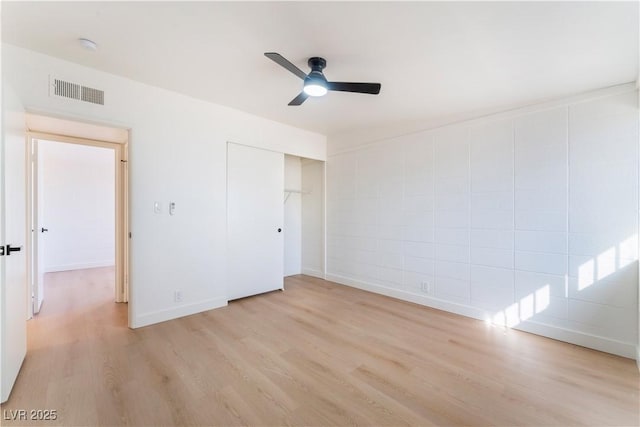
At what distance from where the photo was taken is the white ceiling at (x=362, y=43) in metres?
1.77

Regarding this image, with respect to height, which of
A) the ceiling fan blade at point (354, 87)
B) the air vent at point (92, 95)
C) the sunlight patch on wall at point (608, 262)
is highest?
the air vent at point (92, 95)

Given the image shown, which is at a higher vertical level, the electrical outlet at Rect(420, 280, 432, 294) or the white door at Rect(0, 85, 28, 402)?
the white door at Rect(0, 85, 28, 402)

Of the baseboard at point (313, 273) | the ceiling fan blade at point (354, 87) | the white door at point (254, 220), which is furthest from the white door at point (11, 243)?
the baseboard at point (313, 273)

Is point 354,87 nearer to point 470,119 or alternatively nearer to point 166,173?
point 470,119

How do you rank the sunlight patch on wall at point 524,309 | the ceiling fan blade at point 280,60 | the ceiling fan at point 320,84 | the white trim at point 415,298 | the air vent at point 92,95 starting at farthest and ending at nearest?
the white trim at point 415,298, the sunlight patch on wall at point 524,309, the air vent at point 92,95, the ceiling fan at point 320,84, the ceiling fan blade at point 280,60

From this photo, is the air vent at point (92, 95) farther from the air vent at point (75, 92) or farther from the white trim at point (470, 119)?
the white trim at point (470, 119)

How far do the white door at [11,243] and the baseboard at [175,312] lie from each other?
851mm

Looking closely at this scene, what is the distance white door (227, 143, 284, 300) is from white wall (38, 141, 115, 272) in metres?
4.55

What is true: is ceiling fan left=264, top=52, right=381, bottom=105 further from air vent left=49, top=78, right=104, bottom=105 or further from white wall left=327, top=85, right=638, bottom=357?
air vent left=49, top=78, right=104, bottom=105

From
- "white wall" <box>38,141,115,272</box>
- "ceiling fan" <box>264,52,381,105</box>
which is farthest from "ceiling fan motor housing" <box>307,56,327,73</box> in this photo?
"white wall" <box>38,141,115,272</box>

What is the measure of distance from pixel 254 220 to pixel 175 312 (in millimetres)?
1536

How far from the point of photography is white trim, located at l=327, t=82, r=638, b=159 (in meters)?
2.63

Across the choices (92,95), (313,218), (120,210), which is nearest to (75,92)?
(92,95)

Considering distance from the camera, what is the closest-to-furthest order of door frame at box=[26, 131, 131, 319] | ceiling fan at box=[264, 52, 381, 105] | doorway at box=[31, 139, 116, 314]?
ceiling fan at box=[264, 52, 381, 105] < door frame at box=[26, 131, 131, 319] < doorway at box=[31, 139, 116, 314]
